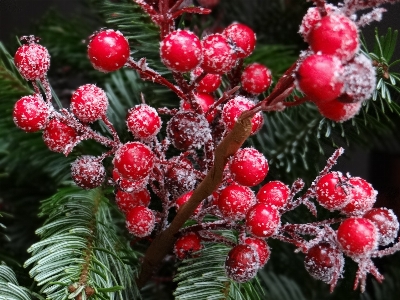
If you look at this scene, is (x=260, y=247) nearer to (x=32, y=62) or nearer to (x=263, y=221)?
(x=263, y=221)

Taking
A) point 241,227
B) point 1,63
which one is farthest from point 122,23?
point 241,227

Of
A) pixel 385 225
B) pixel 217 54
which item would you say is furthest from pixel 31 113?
pixel 385 225

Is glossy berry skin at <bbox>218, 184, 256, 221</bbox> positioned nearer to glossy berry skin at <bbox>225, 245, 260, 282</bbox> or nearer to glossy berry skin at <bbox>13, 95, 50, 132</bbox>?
glossy berry skin at <bbox>225, 245, 260, 282</bbox>

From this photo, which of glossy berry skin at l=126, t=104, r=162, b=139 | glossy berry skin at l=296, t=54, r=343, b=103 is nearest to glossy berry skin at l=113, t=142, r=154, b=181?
glossy berry skin at l=126, t=104, r=162, b=139

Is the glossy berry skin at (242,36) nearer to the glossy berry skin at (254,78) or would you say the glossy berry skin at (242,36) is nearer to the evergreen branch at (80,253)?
the glossy berry skin at (254,78)

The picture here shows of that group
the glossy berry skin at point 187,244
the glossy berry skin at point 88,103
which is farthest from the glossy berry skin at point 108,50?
the glossy berry skin at point 187,244

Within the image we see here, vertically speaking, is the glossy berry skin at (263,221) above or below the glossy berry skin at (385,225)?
above

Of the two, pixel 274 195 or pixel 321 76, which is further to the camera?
pixel 274 195
